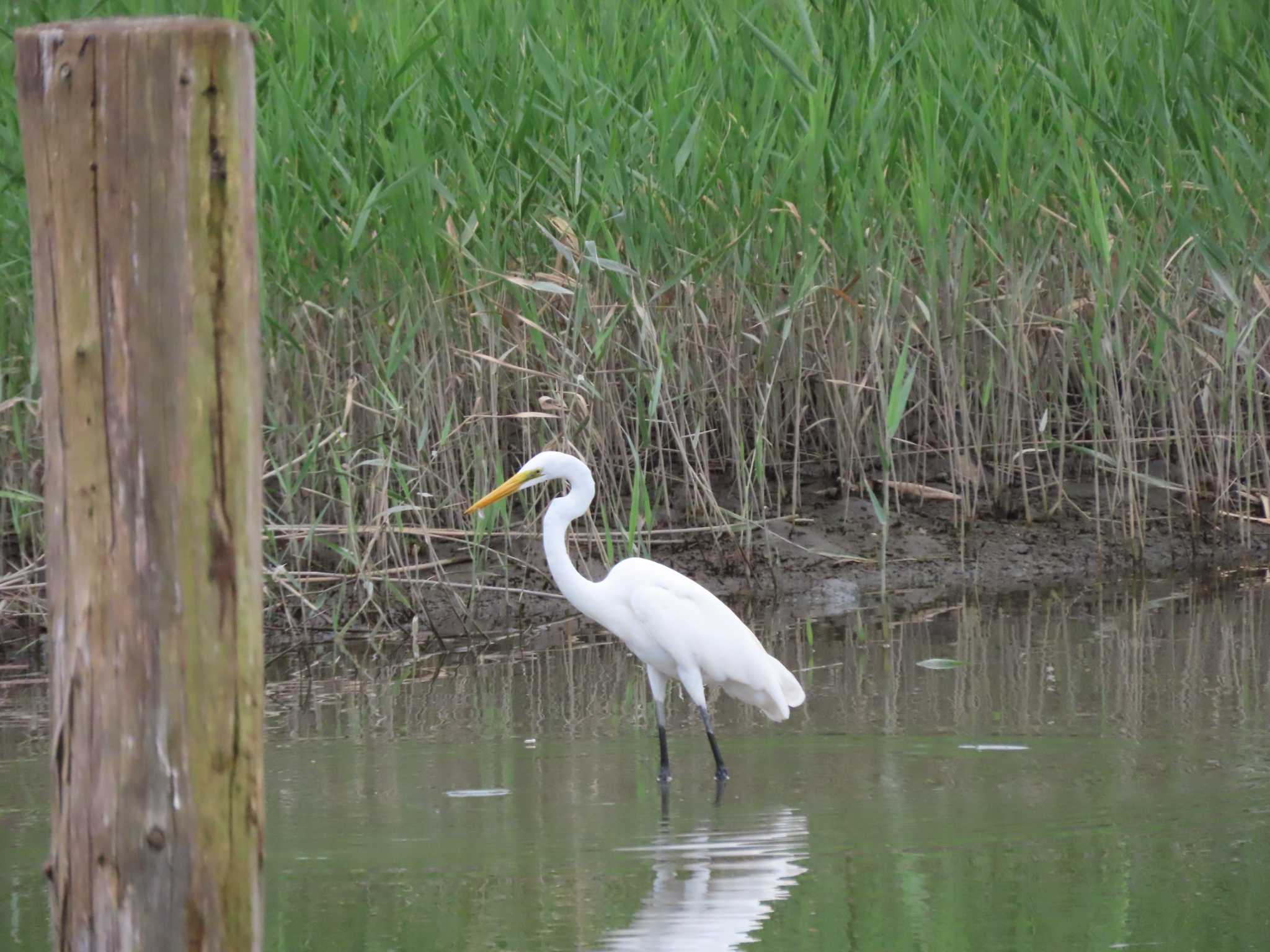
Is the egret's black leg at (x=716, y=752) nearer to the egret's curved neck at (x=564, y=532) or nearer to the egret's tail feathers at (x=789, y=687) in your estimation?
the egret's tail feathers at (x=789, y=687)

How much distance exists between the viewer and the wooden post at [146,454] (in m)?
2.47

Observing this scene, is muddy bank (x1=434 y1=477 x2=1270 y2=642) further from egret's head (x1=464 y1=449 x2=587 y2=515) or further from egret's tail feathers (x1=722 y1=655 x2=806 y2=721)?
egret's tail feathers (x1=722 y1=655 x2=806 y2=721)

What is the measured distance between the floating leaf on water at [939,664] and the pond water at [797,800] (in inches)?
0.9

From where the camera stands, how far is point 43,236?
251 centimetres

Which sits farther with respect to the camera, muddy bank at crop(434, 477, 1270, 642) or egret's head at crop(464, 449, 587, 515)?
muddy bank at crop(434, 477, 1270, 642)

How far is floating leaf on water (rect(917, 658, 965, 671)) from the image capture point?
6.35m

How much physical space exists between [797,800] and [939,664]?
1.75 metres

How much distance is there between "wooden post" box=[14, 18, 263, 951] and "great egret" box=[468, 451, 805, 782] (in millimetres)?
2668

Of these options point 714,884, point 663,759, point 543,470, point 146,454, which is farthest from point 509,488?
point 146,454

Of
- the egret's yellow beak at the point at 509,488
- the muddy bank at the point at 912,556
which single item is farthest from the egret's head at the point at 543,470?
the muddy bank at the point at 912,556

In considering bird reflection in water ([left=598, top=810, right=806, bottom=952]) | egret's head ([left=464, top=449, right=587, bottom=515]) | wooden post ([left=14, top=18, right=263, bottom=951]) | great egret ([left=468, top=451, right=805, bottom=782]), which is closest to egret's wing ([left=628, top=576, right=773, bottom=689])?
great egret ([left=468, top=451, right=805, bottom=782])

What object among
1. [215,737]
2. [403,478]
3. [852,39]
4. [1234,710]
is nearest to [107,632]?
[215,737]

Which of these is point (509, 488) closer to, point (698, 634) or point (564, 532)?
point (564, 532)

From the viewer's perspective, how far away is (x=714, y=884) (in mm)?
4086
